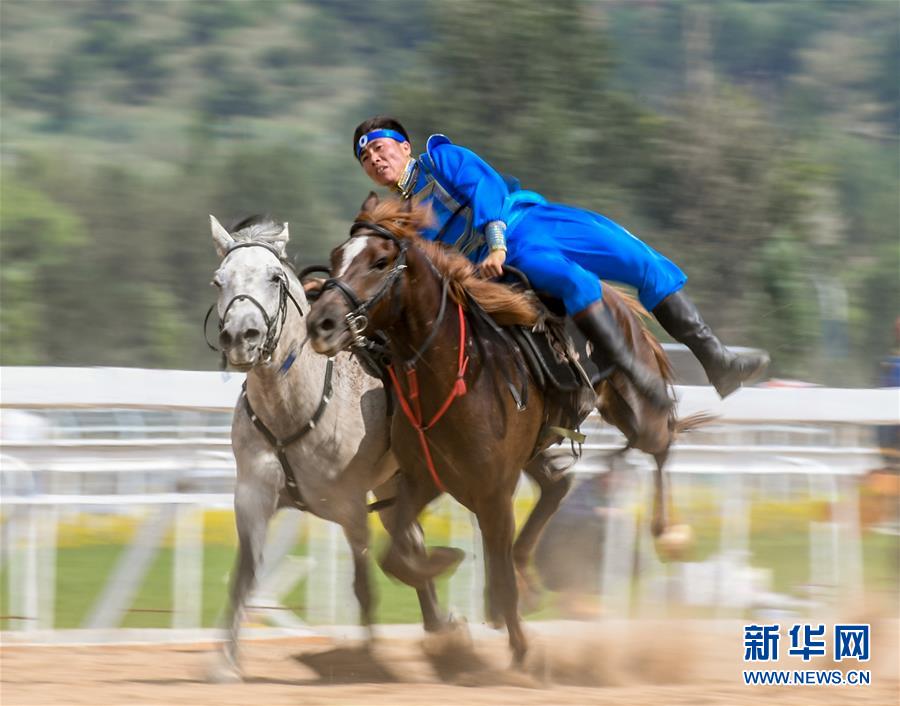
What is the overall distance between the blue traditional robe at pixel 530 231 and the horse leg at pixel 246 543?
1.27m

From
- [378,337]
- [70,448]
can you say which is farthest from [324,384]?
[70,448]

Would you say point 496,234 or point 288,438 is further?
point 288,438

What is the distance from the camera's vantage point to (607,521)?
756cm

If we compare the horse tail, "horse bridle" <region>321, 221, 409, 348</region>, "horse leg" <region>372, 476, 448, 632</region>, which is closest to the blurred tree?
"horse leg" <region>372, 476, 448, 632</region>

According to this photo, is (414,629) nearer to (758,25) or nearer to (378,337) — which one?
(378,337)

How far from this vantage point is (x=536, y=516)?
6.55 metres

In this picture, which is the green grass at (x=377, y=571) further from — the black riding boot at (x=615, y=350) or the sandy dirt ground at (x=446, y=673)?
the black riding boot at (x=615, y=350)

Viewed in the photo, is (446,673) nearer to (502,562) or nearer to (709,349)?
(502,562)

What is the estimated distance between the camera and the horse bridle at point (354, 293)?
5.01m

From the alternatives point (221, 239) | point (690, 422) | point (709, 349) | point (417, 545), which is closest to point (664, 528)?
point (690, 422)

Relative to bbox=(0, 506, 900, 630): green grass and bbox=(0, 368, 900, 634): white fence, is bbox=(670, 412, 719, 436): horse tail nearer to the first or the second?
bbox=(0, 368, 900, 634): white fence

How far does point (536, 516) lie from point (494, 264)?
1431 mm

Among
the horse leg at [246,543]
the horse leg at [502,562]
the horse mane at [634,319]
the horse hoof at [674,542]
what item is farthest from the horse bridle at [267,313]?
the horse hoof at [674,542]

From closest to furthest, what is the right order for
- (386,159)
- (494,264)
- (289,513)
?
(494,264)
(386,159)
(289,513)
